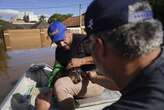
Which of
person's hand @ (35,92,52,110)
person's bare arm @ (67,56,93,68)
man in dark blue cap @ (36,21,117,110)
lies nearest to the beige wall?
man in dark blue cap @ (36,21,117,110)

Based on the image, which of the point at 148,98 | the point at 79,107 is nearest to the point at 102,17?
the point at 148,98

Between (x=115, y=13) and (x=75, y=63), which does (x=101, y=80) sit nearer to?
(x=75, y=63)

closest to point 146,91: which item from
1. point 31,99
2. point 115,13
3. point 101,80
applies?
point 115,13

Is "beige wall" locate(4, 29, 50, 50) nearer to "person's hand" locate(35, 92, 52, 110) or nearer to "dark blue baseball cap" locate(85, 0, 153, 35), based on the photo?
"person's hand" locate(35, 92, 52, 110)

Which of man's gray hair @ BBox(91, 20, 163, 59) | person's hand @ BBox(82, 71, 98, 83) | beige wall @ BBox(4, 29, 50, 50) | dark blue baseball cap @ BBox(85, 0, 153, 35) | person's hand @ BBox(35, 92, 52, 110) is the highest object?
dark blue baseball cap @ BBox(85, 0, 153, 35)

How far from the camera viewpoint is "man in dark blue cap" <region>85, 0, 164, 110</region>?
1.61m

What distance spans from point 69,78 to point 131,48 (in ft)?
9.38

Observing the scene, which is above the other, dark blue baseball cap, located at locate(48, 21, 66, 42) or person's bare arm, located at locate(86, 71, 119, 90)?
dark blue baseball cap, located at locate(48, 21, 66, 42)

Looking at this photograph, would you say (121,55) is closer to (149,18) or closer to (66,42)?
(149,18)

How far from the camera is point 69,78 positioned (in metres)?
4.45

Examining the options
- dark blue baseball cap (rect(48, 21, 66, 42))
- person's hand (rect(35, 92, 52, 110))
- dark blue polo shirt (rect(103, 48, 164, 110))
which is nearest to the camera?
dark blue polo shirt (rect(103, 48, 164, 110))

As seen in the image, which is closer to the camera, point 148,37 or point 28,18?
point 148,37

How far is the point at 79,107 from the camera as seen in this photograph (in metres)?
4.04

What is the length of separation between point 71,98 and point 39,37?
41.3 meters
